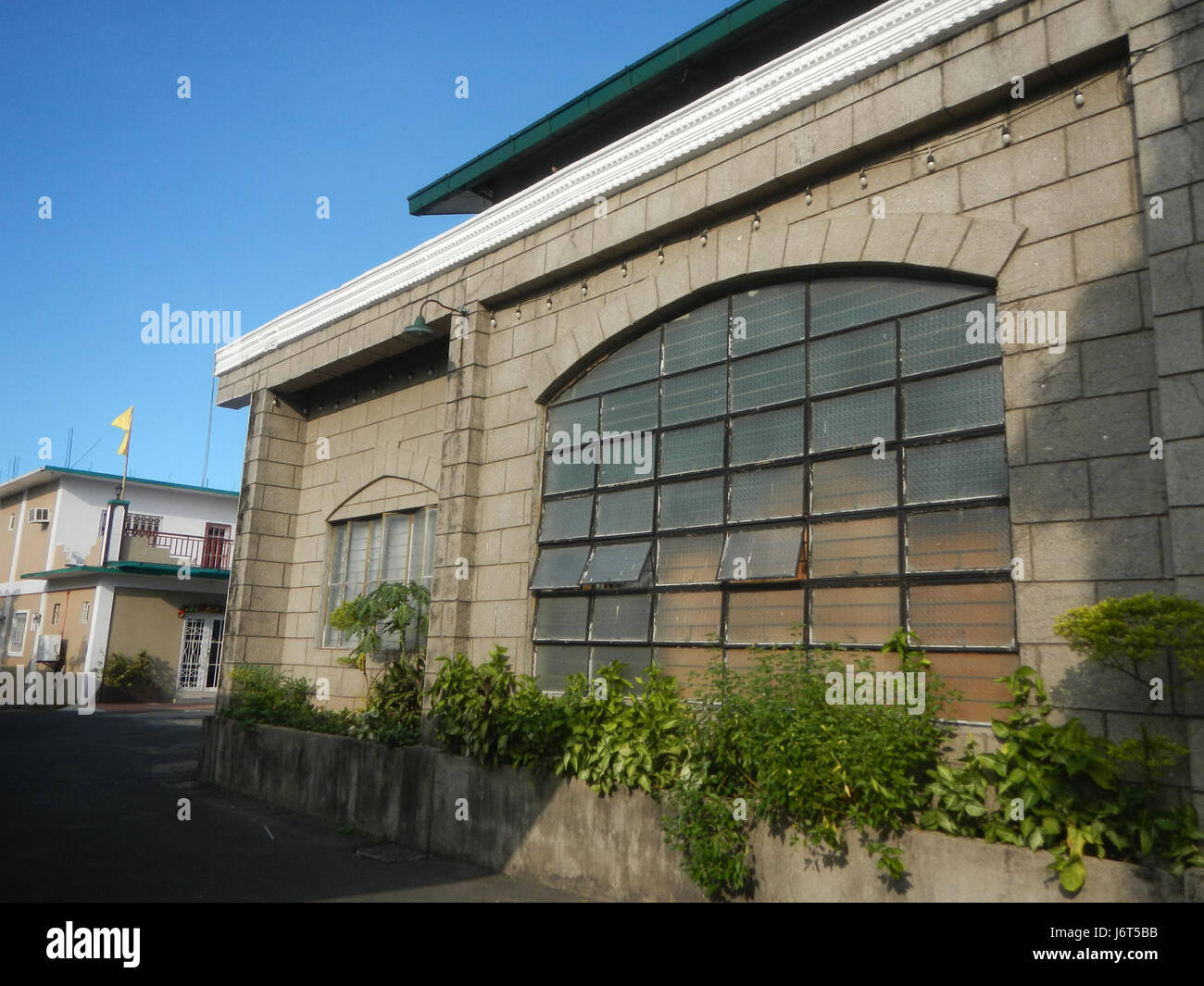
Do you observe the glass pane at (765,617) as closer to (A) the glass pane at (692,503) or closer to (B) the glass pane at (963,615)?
(A) the glass pane at (692,503)

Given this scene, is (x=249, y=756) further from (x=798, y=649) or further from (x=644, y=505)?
(x=798, y=649)

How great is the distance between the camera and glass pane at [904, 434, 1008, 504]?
614 centimetres

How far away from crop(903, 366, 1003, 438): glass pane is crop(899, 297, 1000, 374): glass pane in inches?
4.5

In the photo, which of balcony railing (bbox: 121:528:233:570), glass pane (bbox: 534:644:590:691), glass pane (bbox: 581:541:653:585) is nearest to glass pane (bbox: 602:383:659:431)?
glass pane (bbox: 581:541:653:585)

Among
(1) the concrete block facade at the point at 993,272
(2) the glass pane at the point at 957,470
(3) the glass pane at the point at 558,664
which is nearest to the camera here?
(1) the concrete block facade at the point at 993,272

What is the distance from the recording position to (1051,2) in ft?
20.2

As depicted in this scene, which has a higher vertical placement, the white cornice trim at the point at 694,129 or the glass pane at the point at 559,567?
the white cornice trim at the point at 694,129

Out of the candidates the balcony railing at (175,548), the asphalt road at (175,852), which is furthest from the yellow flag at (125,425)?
the asphalt road at (175,852)

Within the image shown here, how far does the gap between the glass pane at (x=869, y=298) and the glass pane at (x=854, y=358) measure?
104 millimetres

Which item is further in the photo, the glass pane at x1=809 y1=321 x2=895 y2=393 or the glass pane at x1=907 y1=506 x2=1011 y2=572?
the glass pane at x1=809 y1=321 x2=895 y2=393

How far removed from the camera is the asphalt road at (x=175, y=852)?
713 centimetres

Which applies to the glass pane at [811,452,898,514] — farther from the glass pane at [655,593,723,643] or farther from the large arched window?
the glass pane at [655,593,723,643]

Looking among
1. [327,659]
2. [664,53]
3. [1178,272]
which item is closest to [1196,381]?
[1178,272]

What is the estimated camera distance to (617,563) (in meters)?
8.50
